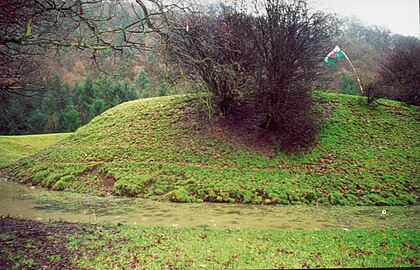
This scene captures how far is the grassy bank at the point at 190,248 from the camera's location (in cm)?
546

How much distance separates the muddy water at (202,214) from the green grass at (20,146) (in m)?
13.1

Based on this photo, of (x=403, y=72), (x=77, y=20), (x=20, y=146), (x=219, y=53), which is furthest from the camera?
(x=20, y=146)

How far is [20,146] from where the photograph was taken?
28.4m

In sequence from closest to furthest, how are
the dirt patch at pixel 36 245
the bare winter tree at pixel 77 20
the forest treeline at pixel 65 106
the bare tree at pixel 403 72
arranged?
the dirt patch at pixel 36 245 → the bare winter tree at pixel 77 20 → the bare tree at pixel 403 72 → the forest treeline at pixel 65 106

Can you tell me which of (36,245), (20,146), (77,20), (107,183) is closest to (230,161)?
(107,183)

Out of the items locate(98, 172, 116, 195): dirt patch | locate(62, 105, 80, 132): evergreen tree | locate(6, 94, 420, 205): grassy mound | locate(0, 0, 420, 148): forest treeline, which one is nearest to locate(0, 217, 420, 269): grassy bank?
locate(0, 0, 420, 148): forest treeline

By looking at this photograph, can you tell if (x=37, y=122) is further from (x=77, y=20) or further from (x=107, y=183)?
(x=77, y=20)

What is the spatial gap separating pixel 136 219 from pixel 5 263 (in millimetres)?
5506

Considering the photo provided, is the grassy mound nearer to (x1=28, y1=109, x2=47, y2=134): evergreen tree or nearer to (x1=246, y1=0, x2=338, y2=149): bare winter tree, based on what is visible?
(x1=246, y1=0, x2=338, y2=149): bare winter tree

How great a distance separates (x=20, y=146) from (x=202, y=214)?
22.5 metres

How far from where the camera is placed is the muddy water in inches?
390

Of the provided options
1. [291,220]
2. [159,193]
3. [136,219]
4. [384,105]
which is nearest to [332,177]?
[291,220]

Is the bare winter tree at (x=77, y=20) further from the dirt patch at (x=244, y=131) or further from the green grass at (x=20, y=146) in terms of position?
the green grass at (x=20, y=146)

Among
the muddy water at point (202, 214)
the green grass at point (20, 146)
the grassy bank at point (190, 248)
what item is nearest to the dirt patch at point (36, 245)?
the grassy bank at point (190, 248)
